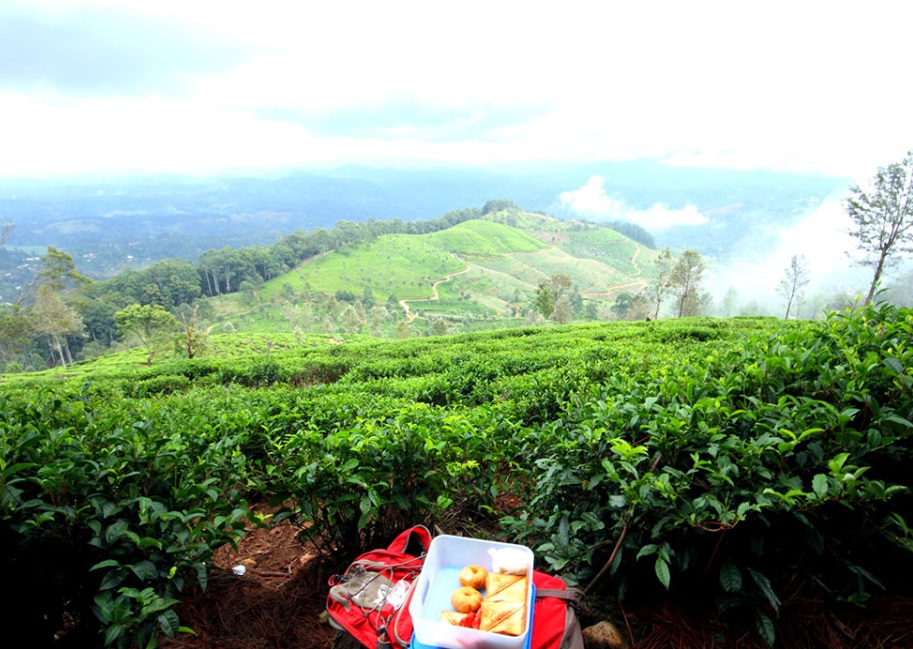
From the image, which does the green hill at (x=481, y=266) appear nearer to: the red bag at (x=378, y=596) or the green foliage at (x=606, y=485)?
the green foliage at (x=606, y=485)

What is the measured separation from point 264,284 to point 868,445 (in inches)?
3720

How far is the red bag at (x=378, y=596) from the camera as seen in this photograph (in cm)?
189

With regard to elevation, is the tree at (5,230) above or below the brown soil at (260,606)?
above

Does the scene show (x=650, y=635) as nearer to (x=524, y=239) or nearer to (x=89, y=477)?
(x=89, y=477)

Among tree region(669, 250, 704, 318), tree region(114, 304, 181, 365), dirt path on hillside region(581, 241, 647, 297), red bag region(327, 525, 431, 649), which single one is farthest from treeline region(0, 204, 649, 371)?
dirt path on hillside region(581, 241, 647, 297)

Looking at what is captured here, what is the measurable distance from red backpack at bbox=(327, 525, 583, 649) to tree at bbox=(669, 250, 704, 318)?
120 feet

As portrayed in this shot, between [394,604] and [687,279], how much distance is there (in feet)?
130

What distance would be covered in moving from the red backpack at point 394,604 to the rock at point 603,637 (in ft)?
0.43

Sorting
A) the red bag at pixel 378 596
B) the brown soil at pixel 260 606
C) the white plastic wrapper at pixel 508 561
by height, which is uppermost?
the white plastic wrapper at pixel 508 561

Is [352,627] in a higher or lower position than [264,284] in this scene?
higher

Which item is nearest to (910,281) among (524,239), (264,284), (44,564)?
(44,564)

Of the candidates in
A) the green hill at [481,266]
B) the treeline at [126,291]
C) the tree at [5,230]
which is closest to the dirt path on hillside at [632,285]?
the green hill at [481,266]

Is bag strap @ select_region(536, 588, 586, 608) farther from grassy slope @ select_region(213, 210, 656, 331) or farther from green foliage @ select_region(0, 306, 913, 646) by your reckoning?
grassy slope @ select_region(213, 210, 656, 331)

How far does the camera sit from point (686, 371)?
3.01 m
